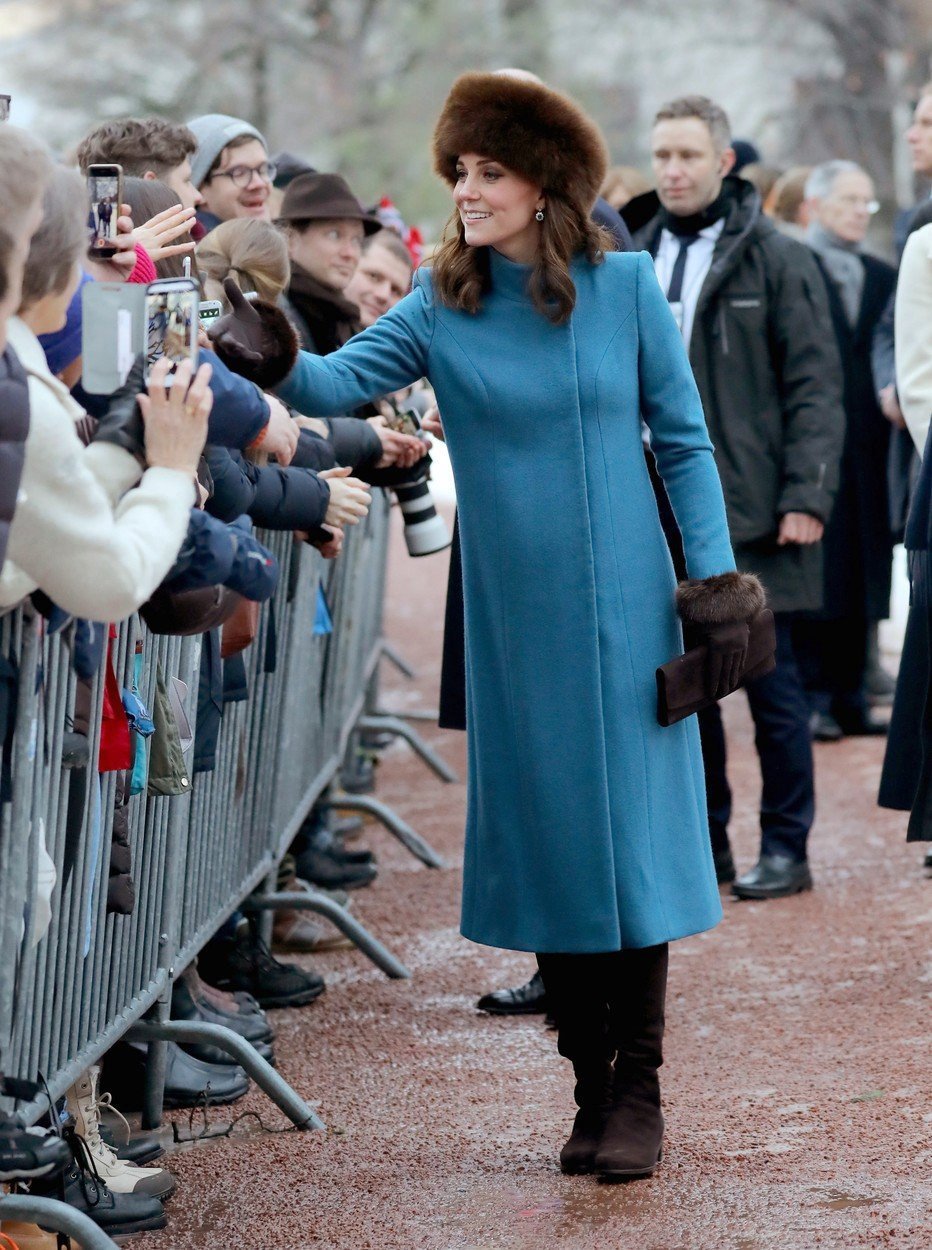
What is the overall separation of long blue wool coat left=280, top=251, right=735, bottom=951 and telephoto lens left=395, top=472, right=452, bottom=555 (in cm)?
154

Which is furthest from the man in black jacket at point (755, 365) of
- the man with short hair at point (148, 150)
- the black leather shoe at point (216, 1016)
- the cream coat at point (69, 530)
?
the cream coat at point (69, 530)

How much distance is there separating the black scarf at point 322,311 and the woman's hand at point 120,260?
6.85ft

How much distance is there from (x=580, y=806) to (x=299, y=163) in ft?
14.4

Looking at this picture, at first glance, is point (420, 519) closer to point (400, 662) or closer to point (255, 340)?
point (255, 340)

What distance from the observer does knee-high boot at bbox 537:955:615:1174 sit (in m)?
4.24

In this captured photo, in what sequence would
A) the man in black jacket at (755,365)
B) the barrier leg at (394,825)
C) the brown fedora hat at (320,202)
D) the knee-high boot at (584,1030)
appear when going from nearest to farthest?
the knee-high boot at (584,1030)
the brown fedora hat at (320,202)
the man in black jacket at (755,365)
the barrier leg at (394,825)

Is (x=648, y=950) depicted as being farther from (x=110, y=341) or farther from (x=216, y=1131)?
(x=110, y=341)

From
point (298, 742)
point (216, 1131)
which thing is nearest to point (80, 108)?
point (298, 742)

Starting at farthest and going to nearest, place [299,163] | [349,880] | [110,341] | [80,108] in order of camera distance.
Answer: [80,108] → [299,163] → [349,880] → [110,341]

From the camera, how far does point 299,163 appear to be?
780 centimetres

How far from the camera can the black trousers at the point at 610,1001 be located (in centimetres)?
420

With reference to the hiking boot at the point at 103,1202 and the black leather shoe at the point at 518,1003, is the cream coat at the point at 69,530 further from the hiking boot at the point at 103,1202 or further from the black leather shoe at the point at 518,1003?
the black leather shoe at the point at 518,1003

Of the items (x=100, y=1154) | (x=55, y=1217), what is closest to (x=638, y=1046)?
(x=100, y=1154)

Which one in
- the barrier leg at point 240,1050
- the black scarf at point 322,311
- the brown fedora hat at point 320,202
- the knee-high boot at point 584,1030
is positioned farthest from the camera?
the brown fedora hat at point 320,202
